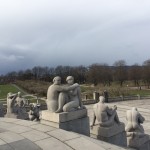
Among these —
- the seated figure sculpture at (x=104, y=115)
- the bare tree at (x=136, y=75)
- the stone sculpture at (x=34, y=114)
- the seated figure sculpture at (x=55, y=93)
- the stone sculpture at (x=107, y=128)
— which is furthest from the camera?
the bare tree at (x=136, y=75)

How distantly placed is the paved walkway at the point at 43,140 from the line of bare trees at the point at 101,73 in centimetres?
6206

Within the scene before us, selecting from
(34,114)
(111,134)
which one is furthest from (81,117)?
(34,114)

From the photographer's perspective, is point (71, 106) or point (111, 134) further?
point (111, 134)

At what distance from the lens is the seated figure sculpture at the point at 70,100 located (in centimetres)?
1070

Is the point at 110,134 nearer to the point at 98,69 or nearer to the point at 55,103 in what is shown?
the point at 55,103

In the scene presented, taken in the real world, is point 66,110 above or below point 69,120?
above

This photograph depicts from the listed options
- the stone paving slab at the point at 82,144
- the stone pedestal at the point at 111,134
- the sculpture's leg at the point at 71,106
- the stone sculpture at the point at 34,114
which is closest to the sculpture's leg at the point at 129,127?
the stone pedestal at the point at 111,134

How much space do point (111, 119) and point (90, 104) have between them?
2096 cm

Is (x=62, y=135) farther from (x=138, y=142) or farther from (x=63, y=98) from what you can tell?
(x=138, y=142)

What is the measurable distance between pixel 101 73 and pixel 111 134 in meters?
69.2

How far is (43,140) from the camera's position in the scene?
9.08 m

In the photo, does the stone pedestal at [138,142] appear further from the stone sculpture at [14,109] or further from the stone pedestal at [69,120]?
the stone sculpture at [14,109]

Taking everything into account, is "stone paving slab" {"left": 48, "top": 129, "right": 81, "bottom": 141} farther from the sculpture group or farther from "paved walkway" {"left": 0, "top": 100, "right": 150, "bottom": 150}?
the sculpture group

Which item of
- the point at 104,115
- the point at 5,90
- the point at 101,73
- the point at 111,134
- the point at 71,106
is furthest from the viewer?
the point at 101,73
